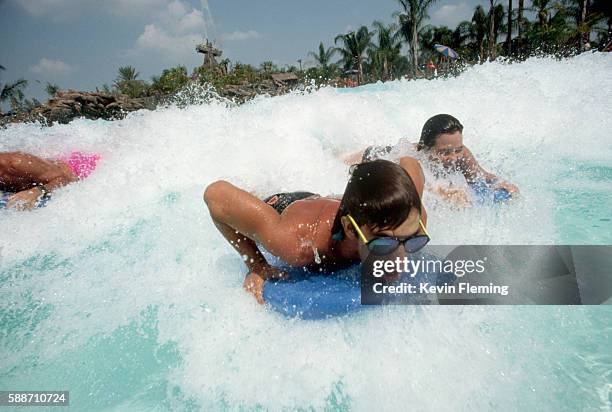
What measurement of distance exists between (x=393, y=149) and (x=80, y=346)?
3.51m

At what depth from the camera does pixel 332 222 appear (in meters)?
1.95

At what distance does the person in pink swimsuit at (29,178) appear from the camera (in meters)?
4.21

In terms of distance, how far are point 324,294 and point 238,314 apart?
0.61 metres

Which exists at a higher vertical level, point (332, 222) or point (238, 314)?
point (332, 222)

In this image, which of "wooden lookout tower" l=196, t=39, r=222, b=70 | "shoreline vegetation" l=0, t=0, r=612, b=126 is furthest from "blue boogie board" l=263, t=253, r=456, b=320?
"wooden lookout tower" l=196, t=39, r=222, b=70

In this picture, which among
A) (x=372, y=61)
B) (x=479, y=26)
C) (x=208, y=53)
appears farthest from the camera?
(x=372, y=61)

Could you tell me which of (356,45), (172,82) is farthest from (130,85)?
(356,45)

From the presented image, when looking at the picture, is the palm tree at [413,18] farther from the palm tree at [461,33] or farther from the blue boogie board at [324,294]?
the blue boogie board at [324,294]

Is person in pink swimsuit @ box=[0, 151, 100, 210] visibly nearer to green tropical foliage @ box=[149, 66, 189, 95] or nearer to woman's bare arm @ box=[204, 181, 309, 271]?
woman's bare arm @ box=[204, 181, 309, 271]

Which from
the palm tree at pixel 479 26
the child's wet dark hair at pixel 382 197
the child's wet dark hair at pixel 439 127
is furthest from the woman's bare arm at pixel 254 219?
the palm tree at pixel 479 26

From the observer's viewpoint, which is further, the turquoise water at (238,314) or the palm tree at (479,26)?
the palm tree at (479,26)

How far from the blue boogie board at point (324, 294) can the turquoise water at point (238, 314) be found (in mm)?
85

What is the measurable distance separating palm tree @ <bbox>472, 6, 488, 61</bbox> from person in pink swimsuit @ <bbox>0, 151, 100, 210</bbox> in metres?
41.5

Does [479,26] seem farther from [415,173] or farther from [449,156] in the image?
[415,173]
